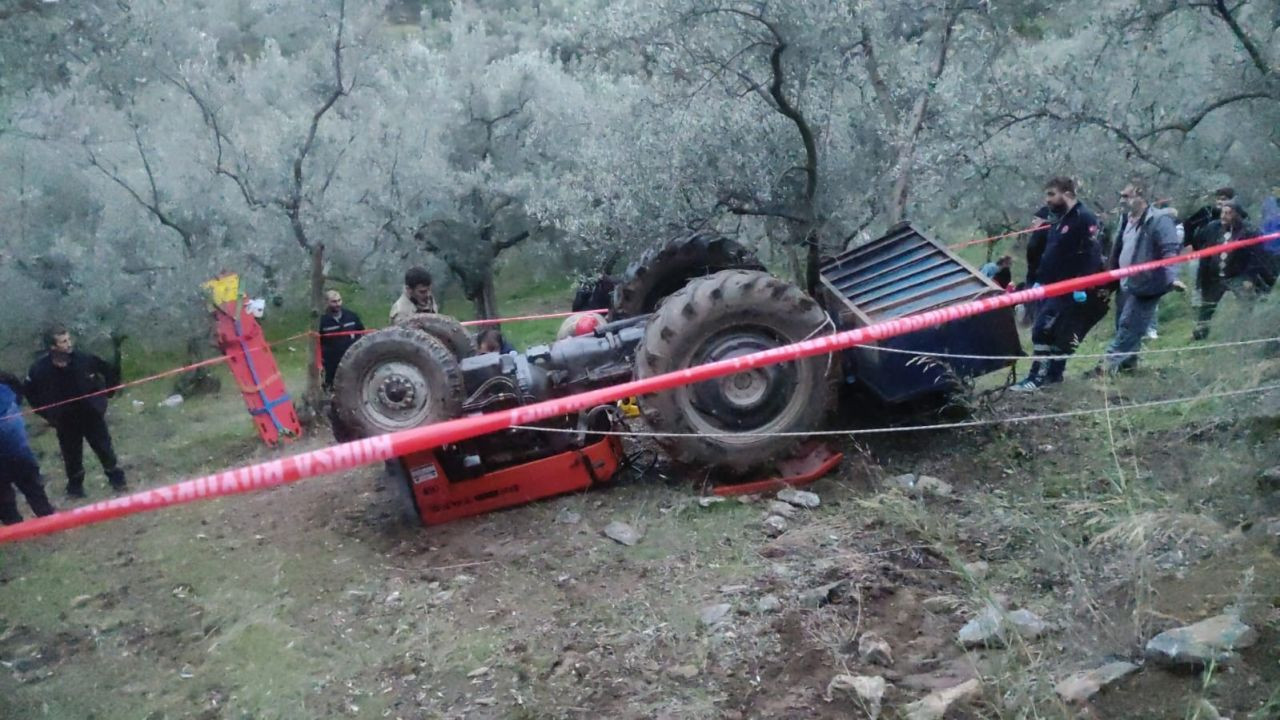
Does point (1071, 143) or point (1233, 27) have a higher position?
point (1233, 27)

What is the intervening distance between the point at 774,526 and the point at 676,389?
102cm

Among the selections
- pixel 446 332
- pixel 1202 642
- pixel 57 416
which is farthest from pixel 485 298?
pixel 1202 642

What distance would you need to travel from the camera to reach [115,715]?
3.55 m

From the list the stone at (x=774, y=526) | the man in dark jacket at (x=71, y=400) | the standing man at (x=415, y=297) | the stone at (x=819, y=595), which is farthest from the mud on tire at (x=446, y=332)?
the stone at (x=819, y=595)

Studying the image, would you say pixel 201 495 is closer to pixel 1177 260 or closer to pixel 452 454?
pixel 452 454

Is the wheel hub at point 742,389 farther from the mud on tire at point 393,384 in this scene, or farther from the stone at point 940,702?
the stone at point 940,702

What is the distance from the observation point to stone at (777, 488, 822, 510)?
4.96 meters

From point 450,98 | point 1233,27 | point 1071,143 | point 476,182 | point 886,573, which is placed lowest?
point 886,573

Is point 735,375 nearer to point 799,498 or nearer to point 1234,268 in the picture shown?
point 799,498

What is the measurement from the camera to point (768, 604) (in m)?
3.69

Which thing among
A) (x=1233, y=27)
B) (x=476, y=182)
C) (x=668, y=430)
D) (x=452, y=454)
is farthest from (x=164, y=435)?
(x=1233, y=27)

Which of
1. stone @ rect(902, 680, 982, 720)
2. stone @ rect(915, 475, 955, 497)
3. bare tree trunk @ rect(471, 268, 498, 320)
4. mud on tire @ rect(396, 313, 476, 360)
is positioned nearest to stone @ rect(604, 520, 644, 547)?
stone @ rect(915, 475, 955, 497)

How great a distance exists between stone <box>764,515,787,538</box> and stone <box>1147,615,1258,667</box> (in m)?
2.08

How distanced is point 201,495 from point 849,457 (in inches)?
149
